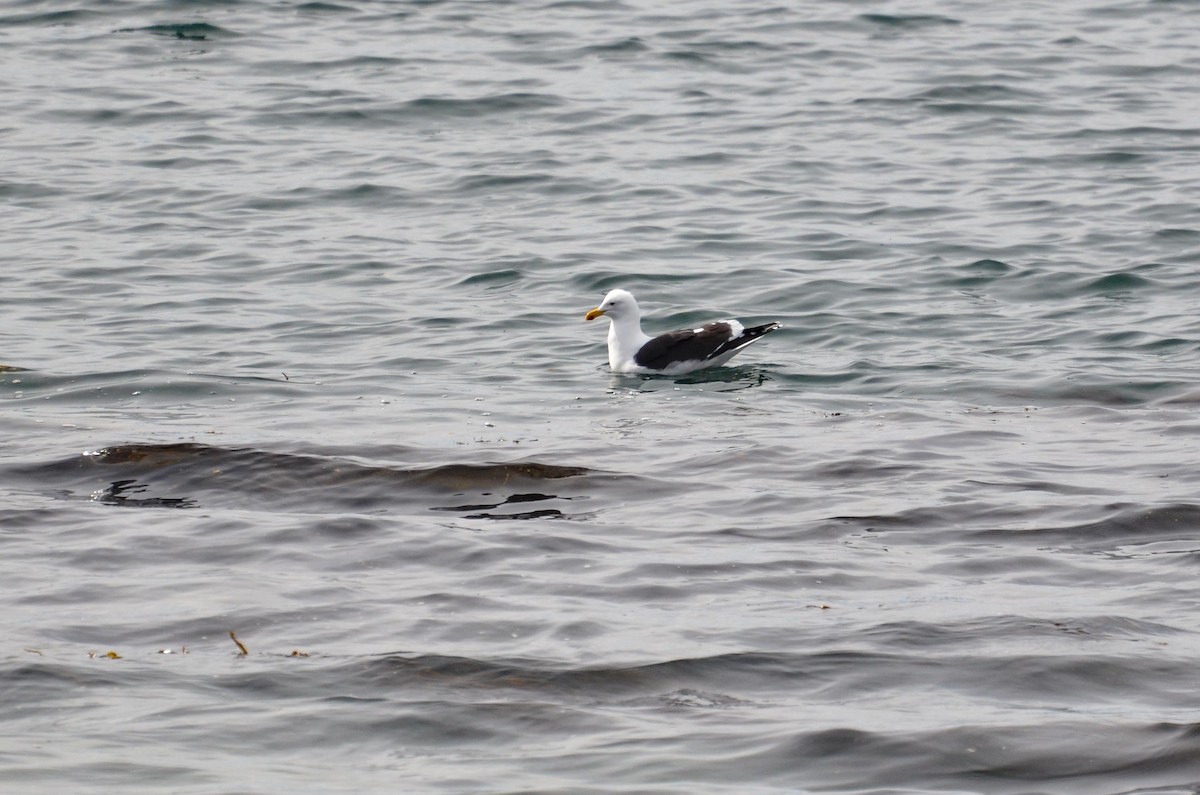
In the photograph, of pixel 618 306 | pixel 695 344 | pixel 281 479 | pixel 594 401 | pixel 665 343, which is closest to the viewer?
pixel 281 479

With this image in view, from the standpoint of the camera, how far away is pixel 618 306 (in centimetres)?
1294

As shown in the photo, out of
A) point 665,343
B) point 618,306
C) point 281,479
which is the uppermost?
point 281,479

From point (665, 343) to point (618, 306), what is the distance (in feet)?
1.54

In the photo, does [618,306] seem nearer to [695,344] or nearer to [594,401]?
[695,344]

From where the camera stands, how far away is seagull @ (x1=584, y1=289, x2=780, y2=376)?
12.6 m

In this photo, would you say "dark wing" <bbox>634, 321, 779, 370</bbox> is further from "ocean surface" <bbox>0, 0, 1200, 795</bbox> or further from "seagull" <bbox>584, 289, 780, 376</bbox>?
"ocean surface" <bbox>0, 0, 1200, 795</bbox>

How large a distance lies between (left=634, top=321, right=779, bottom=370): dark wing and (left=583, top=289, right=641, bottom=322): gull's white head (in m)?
0.29

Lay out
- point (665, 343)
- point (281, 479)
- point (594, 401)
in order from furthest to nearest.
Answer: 1. point (665, 343)
2. point (594, 401)
3. point (281, 479)

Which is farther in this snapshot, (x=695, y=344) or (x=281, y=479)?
(x=695, y=344)

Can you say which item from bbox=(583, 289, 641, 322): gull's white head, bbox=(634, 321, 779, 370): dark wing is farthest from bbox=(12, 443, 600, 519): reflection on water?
bbox=(583, 289, 641, 322): gull's white head

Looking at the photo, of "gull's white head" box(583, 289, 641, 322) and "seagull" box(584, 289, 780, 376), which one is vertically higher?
"gull's white head" box(583, 289, 641, 322)

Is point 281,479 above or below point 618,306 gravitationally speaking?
above

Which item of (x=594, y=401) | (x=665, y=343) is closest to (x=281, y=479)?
(x=594, y=401)

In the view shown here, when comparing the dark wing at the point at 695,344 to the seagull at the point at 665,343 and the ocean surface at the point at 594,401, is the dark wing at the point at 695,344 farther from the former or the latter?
the ocean surface at the point at 594,401
